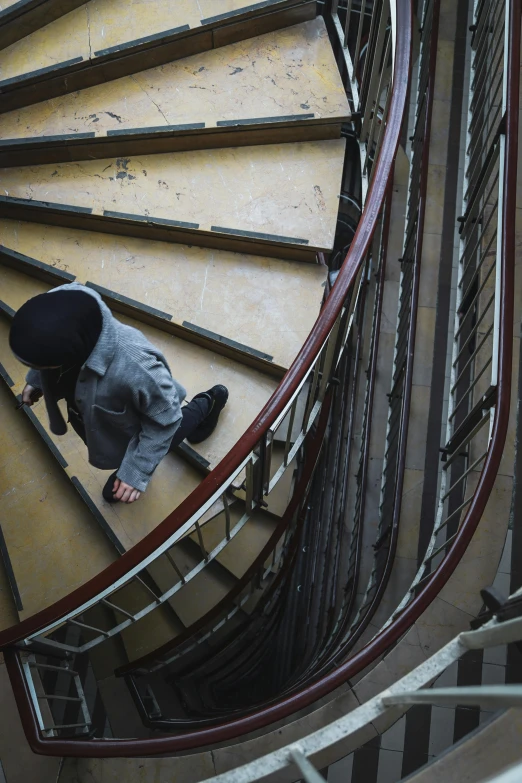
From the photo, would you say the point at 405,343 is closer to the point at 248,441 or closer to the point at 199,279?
the point at 199,279

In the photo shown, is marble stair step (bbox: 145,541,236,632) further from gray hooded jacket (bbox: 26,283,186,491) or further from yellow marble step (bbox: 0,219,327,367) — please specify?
yellow marble step (bbox: 0,219,327,367)

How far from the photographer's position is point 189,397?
11.7 feet

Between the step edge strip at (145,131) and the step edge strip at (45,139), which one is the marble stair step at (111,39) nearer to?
the step edge strip at (45,139)

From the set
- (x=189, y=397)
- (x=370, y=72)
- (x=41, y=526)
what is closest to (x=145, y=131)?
(x=370, y=72)

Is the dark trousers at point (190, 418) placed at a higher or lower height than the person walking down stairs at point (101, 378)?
lower

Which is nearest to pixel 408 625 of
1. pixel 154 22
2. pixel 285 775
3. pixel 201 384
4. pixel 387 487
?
pixel 285 775

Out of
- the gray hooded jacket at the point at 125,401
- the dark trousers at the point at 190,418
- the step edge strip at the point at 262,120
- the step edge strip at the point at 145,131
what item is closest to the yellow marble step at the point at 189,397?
the dark trousers at the point at 190,418

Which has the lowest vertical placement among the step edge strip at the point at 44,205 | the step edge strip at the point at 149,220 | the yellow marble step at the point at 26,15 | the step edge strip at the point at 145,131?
the step edge strip at the point at 149,220

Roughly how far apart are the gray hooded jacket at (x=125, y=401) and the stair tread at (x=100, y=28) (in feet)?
6.78

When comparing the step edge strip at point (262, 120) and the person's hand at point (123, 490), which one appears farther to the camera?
the step edge strip at point (262, 120)

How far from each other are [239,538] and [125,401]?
5.23 ft

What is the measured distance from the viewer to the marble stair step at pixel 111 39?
3.71 m

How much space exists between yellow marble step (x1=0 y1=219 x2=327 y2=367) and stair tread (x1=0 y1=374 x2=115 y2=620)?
3.13ft

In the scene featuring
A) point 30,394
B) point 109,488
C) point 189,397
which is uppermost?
point 30,394
